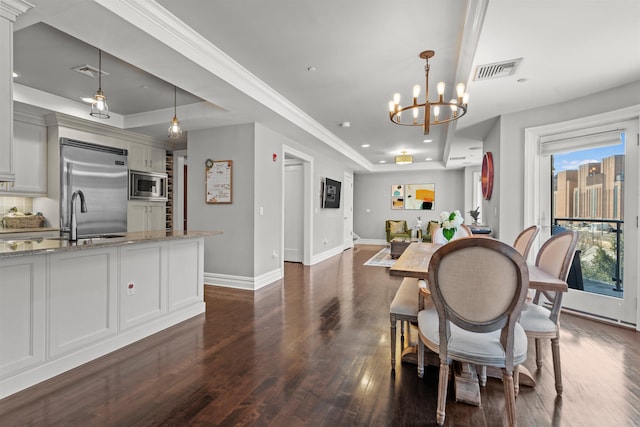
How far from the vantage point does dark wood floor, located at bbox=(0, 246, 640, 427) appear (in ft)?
5.61

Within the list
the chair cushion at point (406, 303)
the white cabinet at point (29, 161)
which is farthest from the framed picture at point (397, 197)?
the white cabinet at point (29, 161)

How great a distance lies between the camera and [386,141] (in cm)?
650

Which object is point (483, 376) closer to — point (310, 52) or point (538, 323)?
point (538, 323)

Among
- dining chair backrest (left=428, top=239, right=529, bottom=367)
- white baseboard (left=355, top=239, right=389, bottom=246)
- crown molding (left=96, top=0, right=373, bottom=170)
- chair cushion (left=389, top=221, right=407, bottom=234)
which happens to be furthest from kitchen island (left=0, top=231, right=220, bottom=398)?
white baseboard (left=355, top=239, right=389, bottom=246)

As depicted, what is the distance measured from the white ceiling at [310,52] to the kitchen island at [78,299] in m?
1.49

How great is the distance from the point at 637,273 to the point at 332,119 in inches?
157

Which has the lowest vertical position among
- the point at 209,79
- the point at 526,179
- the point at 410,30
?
the point at 526,179

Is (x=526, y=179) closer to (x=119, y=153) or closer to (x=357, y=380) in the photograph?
(x=357, y=380)

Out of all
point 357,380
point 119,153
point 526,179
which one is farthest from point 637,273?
point 119,153

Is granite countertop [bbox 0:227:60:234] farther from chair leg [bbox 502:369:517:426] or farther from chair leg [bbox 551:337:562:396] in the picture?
chair leg [bbox 551:337:562:396]

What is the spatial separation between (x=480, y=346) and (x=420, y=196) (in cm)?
870

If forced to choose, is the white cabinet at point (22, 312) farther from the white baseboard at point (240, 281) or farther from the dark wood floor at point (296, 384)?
the white baseboard at point (240, 281)

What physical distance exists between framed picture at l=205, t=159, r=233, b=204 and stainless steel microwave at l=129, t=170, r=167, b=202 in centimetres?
133

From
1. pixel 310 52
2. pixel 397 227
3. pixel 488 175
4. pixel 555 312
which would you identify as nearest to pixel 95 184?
pixel 310 52
